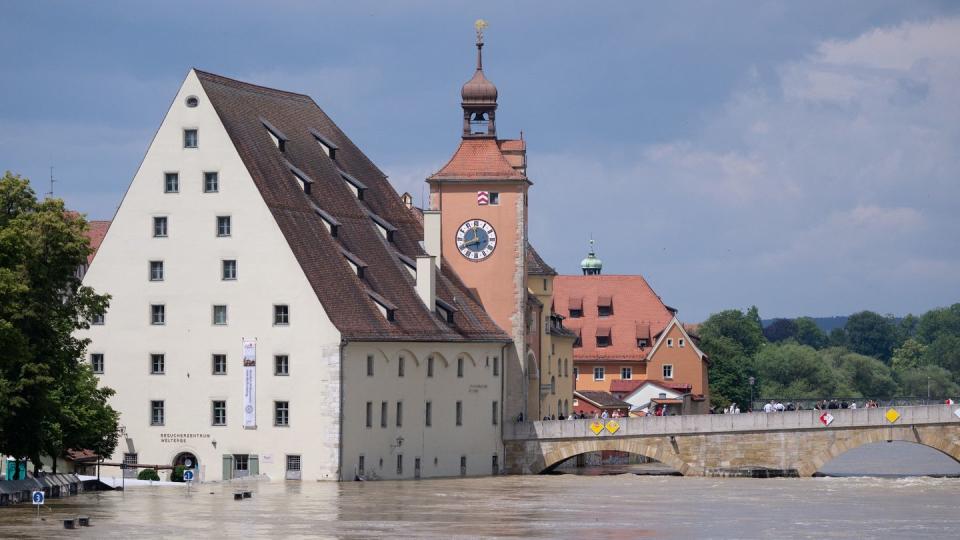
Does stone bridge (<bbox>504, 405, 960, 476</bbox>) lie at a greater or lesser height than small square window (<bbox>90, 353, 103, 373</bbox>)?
lesser

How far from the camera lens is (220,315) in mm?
83875

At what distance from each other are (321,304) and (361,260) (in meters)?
4.85

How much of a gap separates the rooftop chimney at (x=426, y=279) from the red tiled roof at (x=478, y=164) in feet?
22.3

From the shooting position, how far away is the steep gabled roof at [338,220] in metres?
83.2

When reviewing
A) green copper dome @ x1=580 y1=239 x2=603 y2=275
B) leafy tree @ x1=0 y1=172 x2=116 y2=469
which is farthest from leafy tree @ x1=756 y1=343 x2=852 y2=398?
leafy tree @ x1=0 y1=172 x2=116 y2=469

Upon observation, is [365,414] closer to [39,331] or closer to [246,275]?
[246,275]

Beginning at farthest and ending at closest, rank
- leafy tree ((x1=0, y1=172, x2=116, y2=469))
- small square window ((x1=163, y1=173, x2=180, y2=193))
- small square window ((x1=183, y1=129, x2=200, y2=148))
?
small square window ((x1=163, y1=173, x2=180, y2=193)), small square window ((x1=183, y1=129, x2=200, y2=148)), leafy tree ((x1=0, y1=172, x2=116, y2=469))

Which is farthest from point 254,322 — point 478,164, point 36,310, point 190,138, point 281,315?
point 36,310

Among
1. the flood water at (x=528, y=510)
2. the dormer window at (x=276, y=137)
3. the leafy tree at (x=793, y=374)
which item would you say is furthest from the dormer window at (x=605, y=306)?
the leafy tree at (x=793, y=374)

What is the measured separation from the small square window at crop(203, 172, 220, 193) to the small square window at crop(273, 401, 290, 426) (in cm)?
860

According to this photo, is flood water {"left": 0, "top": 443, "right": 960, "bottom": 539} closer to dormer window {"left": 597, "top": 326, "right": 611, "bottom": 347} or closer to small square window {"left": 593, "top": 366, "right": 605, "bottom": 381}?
small square window {"left": 593, "top": 366, "right": 605, "bottom": 381}

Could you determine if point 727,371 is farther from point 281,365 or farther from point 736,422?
point 281,365

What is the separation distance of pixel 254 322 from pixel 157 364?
467 centimetres

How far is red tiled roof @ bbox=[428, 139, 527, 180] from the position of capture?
9356 cm
